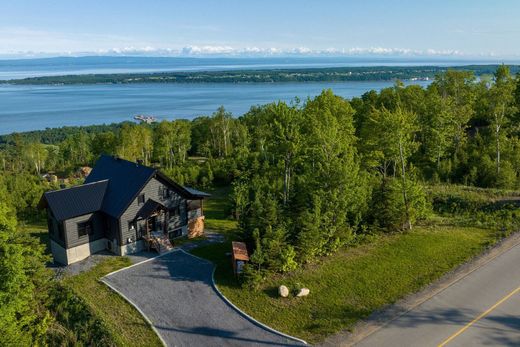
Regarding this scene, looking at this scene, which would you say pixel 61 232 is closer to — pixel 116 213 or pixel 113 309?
pixel 116 213

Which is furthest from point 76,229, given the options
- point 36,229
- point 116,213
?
point 36,229

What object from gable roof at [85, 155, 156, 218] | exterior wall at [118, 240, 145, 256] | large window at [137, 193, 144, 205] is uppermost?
gable roof at [85, 155, 156, 218]

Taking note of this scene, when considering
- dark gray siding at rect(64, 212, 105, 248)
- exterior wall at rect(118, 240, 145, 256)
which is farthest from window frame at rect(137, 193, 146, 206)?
dark gray siding at rect(64, 212, 105, 248)

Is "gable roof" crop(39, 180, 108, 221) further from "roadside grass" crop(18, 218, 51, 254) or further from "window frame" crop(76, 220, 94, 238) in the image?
"roadside grass" crop(18, 218, 51, 254)

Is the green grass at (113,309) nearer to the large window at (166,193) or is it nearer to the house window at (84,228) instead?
the house window at (84,228)

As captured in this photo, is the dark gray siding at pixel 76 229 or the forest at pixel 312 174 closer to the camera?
the forest at pixel 312 174

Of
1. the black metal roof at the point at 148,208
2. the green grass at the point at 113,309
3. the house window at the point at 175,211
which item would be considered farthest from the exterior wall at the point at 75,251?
the house window at the point at 175,211

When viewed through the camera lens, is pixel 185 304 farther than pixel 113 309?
Yes
